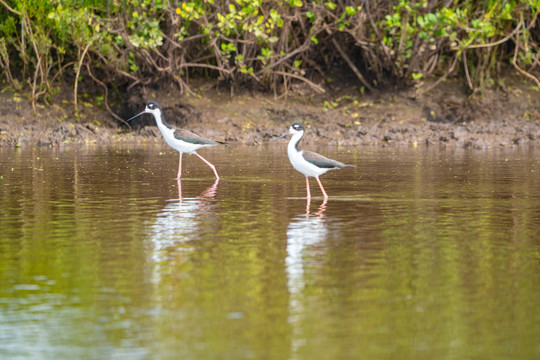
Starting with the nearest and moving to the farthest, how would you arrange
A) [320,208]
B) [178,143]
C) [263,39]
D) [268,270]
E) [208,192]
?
[268,270] < [320,208] < [208,192] < [178,143] < [263,39]

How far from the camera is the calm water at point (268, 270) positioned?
17.1 feet

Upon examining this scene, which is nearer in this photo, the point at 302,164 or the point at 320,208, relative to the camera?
the point at 320,208

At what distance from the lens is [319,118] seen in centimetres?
2567

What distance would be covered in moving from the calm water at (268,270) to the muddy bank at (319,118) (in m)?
9.81

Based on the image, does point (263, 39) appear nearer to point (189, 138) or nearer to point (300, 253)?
point (189, 138)

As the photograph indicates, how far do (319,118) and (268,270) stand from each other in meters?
18.7

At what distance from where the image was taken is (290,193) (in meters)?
12.6

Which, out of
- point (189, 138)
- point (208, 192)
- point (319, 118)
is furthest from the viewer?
point (319, 118)

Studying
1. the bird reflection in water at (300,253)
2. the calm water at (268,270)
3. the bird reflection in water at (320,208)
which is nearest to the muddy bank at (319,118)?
the calm water at (268,270)

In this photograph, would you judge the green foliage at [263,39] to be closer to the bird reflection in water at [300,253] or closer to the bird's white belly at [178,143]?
the bird's white belly at [178,143]

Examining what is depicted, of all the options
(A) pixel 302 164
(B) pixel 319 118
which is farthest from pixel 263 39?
(A) pixel 302 164

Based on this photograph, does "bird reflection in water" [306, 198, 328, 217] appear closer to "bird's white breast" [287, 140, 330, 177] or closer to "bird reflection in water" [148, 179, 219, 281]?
"bird's white breast" [287, 140, 330, 177]

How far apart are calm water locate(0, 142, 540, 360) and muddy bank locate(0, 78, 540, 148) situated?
9807 millimetres

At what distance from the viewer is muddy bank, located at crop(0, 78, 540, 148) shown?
2366 cm
